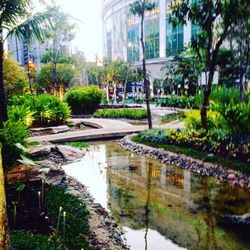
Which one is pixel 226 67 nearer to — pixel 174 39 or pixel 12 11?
pixel 174 39

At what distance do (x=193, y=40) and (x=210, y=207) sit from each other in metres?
6.76

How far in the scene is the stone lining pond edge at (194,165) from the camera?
8422 millimetres

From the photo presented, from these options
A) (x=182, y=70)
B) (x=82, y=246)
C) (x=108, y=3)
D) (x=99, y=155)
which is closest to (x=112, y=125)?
(x=99, y=155)

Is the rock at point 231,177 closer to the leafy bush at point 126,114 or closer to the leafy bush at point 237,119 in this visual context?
the leafy bush at point 237,119

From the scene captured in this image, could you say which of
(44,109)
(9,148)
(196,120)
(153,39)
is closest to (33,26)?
(9,148)

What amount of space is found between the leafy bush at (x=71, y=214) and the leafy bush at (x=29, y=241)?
11.5 inches

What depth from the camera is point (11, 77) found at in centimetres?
2798

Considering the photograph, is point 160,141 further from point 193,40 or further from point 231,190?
point 231,190

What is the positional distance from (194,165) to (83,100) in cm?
1700

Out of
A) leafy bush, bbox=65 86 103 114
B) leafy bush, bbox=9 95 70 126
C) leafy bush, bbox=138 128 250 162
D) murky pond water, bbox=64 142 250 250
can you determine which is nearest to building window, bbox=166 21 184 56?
leafy bush, bbox=65 86 103 114

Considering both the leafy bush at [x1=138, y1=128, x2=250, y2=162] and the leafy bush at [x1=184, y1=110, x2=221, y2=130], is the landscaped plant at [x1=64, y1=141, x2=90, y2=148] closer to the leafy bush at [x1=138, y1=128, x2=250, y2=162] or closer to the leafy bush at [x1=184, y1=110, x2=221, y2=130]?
the leafy bush at [x1=138, y1=128, x2=250, y2=162]

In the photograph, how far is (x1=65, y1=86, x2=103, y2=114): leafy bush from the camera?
2572cm

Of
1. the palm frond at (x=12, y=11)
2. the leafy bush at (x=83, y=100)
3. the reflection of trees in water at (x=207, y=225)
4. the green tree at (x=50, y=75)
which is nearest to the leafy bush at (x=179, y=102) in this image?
the leafy bush at (x=83, y=100)

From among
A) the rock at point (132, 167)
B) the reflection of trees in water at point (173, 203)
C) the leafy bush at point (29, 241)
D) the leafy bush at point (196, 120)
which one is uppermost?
the leafy bush at point (196, 120)
